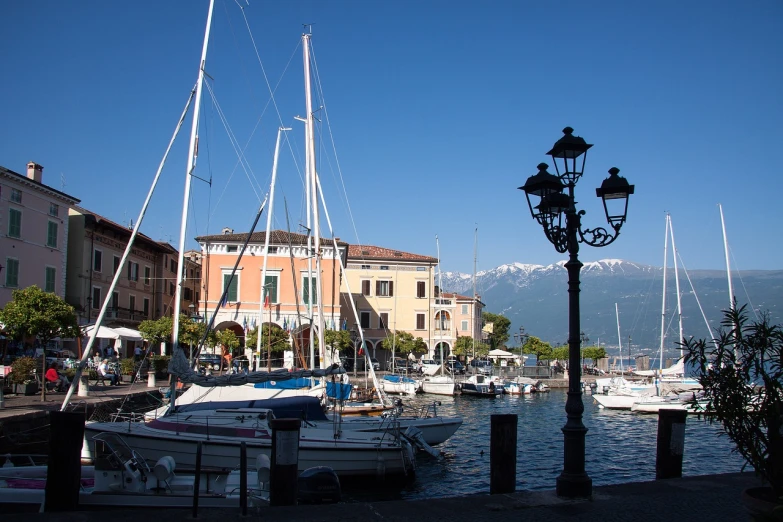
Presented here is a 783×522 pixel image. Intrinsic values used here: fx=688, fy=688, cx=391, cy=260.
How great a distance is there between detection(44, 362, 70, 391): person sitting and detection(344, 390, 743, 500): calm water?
14.3 m

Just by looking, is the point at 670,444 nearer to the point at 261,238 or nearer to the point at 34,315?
the point at 34,315

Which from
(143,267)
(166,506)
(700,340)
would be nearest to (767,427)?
(700,340)

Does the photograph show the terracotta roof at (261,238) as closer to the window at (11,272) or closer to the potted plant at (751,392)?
the window at (11,272)

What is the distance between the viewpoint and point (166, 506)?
459 inches

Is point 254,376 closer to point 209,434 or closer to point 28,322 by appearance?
point 209,434

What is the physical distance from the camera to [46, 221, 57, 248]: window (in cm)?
4069

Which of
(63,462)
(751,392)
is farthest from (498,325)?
(751,392)

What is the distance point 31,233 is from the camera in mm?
39188

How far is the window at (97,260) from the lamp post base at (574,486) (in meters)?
42.5

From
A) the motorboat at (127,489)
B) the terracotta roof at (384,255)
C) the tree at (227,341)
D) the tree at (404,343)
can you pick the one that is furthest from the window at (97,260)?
the motorboat at (127,489)

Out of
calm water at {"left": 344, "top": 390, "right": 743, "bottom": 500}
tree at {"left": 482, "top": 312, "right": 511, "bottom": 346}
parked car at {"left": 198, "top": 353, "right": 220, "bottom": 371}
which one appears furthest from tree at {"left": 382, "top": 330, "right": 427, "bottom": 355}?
tree at {"left": 482, "top": 312, "right": 511, "bottom": 346}

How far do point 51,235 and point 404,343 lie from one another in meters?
32.7

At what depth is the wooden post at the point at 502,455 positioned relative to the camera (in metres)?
10.2

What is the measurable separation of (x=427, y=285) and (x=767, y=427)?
6399cm
